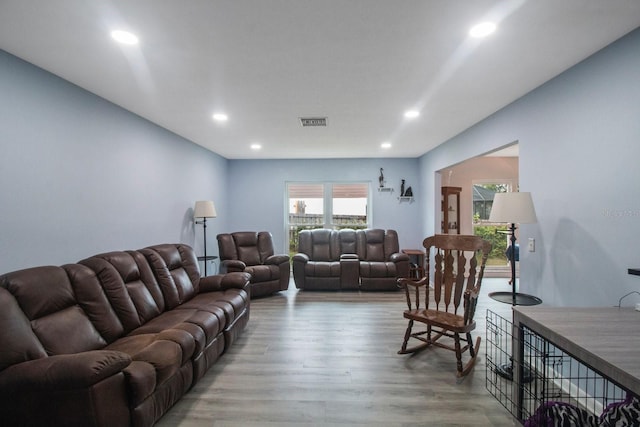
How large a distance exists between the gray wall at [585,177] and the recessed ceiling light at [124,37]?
3.26 m

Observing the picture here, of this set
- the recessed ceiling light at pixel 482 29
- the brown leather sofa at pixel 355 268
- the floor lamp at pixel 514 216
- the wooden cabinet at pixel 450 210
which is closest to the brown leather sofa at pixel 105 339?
the brown leather sofa at pixel 355 268

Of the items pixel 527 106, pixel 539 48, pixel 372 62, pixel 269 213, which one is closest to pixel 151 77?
pixel 372 62

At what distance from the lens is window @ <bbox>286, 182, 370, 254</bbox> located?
6.68 metres

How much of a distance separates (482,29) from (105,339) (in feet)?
11.2

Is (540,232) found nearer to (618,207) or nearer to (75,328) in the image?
→ (618,207)

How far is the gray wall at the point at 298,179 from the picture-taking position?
646cm

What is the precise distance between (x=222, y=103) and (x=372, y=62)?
1.72m

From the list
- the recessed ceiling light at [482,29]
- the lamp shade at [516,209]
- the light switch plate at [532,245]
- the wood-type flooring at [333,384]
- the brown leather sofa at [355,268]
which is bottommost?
the wood-type flooring at [333,384]

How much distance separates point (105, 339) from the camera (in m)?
2.23

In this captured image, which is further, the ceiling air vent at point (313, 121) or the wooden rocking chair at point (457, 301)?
the ceiling air vent at point (313, 121)

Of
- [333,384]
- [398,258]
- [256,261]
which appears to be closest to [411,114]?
[398,258]

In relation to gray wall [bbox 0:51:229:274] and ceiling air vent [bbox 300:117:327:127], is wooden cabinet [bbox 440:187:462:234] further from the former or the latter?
gray wall [bbox 0:51:229:274]

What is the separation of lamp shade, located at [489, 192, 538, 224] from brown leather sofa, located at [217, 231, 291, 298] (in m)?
3.47

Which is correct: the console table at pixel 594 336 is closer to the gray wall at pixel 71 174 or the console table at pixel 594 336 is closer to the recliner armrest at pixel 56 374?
the recliner armrest at pixel 56 374
